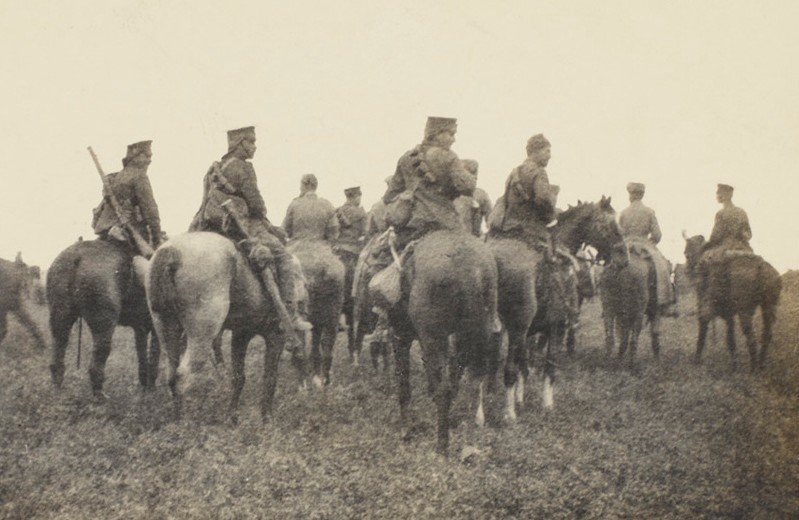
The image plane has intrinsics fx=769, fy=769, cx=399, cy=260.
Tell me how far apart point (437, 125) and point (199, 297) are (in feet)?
8.91

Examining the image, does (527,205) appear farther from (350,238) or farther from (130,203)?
(350,238)

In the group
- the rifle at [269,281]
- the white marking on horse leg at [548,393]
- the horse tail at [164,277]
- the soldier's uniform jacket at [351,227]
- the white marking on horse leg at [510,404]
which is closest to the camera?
the horse tail at [164,277]

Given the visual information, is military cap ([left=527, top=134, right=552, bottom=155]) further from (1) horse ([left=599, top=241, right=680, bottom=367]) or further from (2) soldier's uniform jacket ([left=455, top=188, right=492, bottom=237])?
(1) horse ([left=599, top=241, right=680, bottom=367])

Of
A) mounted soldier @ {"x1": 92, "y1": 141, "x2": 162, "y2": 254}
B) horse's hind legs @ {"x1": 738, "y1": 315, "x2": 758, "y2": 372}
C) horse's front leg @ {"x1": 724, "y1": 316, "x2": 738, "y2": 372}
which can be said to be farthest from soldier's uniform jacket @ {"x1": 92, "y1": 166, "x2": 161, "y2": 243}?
horse's front leg @ {"x1": 724, "y1": 316, "x2": 738, "y2": 372}

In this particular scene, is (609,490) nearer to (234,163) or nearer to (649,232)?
(234,163)

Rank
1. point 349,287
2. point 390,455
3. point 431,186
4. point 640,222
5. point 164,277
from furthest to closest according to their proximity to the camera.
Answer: point 349,287, point 640,222, point 431,186, point 164,277, point 390,455

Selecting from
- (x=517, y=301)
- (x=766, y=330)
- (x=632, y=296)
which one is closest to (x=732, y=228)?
(x=766, y=330)

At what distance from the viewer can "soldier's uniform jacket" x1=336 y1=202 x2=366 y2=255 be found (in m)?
12.7

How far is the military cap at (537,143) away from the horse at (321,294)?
3283mm

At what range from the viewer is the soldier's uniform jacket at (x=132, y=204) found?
336 inches

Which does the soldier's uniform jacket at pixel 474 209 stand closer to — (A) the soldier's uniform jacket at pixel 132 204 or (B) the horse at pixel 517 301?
(B) the horse at pixel 517 301

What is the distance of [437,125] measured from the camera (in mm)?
7195

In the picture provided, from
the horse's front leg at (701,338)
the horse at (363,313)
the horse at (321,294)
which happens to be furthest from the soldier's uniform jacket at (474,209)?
the horse's front leg at (701,338)

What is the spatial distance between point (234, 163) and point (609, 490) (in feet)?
15.5
